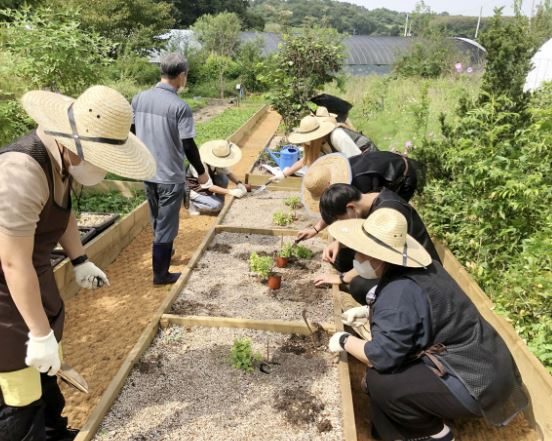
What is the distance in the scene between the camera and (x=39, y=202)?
164 centimetres

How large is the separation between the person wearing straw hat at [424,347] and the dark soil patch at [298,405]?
398mm

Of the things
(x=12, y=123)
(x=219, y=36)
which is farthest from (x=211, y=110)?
(x=12, y=123)

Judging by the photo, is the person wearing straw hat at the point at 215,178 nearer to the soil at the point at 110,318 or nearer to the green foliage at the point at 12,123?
the soil at the point at 110,318

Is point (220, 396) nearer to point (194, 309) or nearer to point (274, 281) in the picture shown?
point (194, 309)

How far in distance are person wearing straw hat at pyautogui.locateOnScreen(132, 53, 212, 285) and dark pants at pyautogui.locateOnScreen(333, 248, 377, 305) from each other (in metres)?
1.53

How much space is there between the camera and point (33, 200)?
160 centimetres

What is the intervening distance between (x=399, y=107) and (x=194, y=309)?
382 inches

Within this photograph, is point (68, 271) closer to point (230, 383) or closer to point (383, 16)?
point (230, 383)

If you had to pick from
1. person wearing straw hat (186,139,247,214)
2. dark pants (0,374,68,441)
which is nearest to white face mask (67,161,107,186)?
dark pants (0,374,68,441)

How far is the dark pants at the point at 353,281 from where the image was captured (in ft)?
11.4

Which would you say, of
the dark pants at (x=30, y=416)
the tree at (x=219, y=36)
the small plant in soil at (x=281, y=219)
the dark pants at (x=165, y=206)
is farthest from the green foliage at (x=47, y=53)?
the tree at (x=219, y=36)

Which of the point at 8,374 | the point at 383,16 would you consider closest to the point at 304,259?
the point at 8,374

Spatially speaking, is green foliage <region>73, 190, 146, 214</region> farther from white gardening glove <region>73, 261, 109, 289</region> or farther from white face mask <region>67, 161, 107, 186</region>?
white face mask <region>67, 161, 107, 186</region>

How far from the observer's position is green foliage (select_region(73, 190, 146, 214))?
17.9ft
